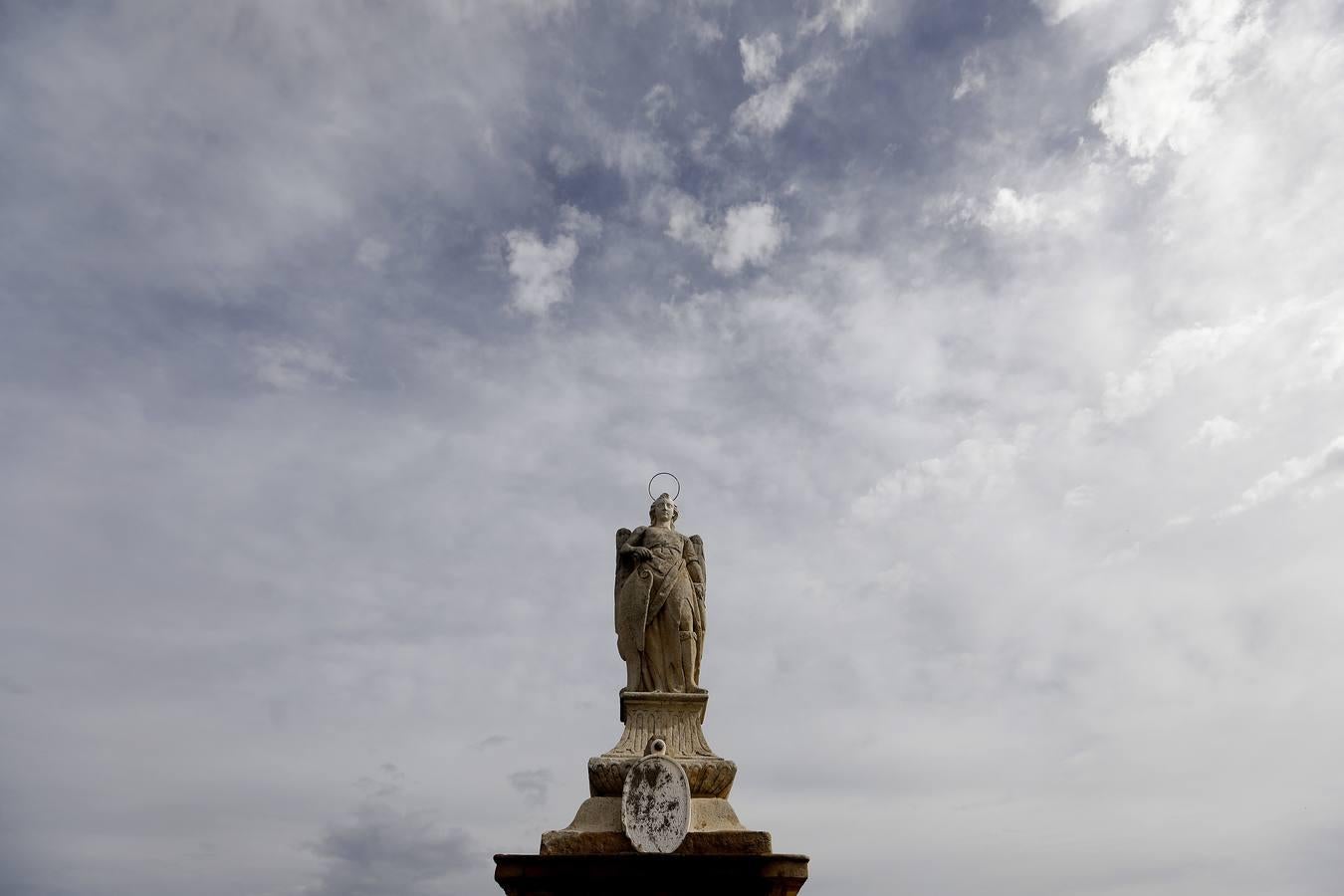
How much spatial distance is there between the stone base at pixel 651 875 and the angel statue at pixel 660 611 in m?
2.21

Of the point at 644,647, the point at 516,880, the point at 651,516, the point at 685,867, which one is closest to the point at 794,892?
the point at 685,867

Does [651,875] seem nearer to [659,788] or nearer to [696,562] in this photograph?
[659,788]

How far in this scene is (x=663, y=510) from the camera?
12234 millimetres

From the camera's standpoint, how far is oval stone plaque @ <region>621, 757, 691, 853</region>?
936cm

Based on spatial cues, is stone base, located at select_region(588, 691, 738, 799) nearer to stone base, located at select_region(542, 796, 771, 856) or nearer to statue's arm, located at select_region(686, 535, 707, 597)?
stone base, located at select_region(542, 796, 771, 856)

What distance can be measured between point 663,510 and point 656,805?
12.1 ft

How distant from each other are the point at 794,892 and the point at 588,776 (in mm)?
2219

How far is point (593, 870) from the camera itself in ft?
29.8

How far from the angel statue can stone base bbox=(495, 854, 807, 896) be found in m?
2.21

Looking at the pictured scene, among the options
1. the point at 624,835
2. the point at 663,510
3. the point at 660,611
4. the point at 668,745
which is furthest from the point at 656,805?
the point at 663,510

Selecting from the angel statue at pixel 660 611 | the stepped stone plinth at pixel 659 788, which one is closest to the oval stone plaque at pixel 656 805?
the stepped stone plinth at pixel 659 788

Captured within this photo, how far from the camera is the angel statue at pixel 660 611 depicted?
36.6 ft

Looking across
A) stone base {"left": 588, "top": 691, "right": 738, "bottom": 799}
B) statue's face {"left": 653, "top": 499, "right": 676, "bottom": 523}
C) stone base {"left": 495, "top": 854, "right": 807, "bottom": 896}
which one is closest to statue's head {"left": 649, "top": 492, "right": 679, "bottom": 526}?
statue's face {"left": 653, "top": 499, "right": 676, "bottom": 523}

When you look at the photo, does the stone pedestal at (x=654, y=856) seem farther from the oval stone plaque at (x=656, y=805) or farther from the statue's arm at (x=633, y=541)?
the statue's arm at (x=633, y=541)
